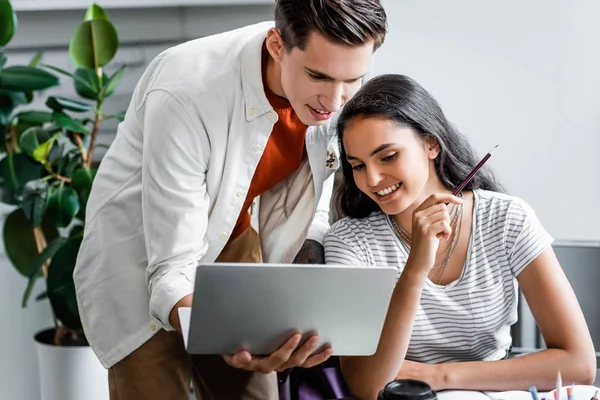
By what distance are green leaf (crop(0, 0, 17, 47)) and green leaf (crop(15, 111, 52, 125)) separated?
0.21 meters

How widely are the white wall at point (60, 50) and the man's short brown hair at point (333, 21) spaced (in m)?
1.15

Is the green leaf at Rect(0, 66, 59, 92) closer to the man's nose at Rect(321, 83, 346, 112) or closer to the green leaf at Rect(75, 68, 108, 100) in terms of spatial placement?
the green leaf at Rect(75, 68, 108, 100)

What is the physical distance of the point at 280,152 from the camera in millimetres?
1626

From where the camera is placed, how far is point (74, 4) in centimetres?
254

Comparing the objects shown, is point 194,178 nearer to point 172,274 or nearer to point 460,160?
point 172,274

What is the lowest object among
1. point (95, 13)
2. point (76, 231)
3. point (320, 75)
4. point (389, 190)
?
point (76, 231)

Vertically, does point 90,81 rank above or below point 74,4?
below

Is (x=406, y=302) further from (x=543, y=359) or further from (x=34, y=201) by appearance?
(x=34, y=201)

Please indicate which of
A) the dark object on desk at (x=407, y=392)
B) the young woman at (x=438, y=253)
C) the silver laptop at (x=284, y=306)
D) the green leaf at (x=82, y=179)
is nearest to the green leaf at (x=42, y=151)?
the green leaf at (x=82, y=179)

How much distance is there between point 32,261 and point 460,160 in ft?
4.71

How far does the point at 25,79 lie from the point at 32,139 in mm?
173

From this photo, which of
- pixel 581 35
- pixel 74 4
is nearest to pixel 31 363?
pixel 74 4

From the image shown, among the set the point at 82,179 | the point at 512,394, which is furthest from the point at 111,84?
the point at 512,394

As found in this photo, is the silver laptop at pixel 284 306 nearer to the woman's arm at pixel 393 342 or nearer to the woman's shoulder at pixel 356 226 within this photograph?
the woman's arm at pixel 393 342
